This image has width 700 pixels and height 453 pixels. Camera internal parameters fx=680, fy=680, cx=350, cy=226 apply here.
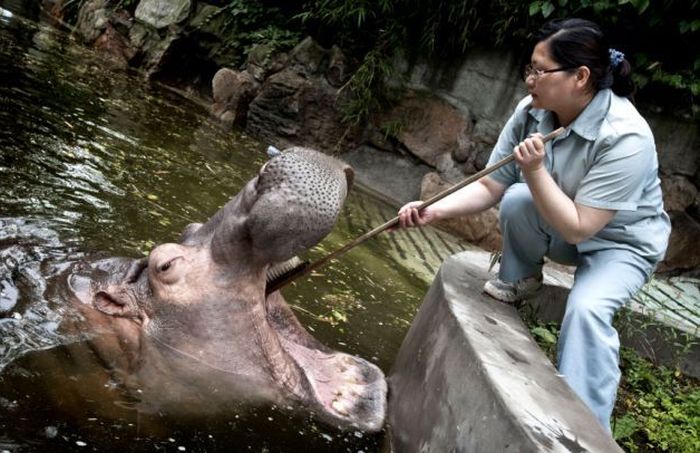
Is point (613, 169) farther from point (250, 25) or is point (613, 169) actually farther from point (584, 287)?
point (250, 25)

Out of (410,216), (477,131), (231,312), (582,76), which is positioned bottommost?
(231,312)

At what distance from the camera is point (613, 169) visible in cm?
241

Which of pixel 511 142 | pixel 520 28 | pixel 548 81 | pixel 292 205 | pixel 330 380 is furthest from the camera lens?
pixel 520 28

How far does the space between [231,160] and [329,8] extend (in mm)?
4275

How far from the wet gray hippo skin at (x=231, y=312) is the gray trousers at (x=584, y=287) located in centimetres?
70

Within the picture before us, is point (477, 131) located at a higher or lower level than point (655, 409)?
higher

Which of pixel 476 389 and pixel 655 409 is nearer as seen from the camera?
pixel 476 389

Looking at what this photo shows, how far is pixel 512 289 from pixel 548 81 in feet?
2.91

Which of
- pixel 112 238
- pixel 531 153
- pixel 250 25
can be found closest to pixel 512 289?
pixel 531 153

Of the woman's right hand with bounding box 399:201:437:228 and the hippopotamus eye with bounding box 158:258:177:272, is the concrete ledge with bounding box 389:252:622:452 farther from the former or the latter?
the hippopotamus eye with bounding box 158:258:177:272

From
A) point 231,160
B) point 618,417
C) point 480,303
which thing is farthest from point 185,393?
point 231,160

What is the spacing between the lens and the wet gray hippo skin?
196 centimetres

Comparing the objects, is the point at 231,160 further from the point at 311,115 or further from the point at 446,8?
the point at 446,8

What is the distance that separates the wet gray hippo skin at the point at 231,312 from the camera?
196 centimetres
